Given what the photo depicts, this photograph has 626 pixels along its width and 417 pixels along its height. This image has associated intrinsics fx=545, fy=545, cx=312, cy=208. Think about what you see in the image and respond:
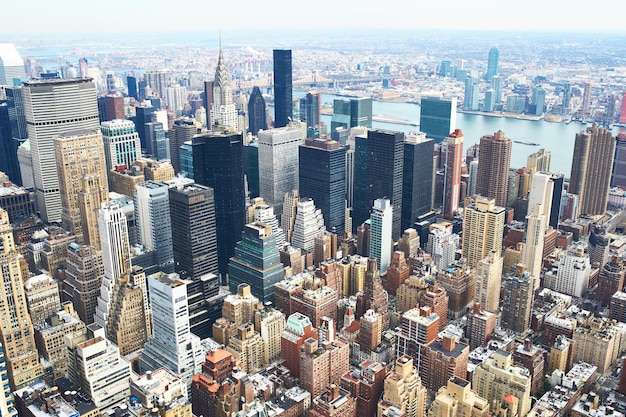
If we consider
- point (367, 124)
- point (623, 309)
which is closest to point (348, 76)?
point (367, 124)

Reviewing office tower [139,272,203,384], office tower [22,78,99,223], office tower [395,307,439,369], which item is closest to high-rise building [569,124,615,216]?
office tower [395,307,439,369]

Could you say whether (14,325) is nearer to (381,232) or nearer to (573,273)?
(381,232)

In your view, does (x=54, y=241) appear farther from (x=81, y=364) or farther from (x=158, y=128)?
(x=158, y=128)

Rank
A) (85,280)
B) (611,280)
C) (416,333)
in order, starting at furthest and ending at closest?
(611,280) < (85,280) < (416,333)

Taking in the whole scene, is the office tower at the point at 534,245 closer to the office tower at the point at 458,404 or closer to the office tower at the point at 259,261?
the office tower at the point at 458,404

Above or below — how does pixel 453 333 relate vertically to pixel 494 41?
below

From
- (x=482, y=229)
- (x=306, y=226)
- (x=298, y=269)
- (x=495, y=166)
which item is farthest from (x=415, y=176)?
(x=298, y=269)

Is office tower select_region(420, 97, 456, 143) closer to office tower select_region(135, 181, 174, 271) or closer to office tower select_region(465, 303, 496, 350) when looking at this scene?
office tower select_region(465, 303, 496, 350)

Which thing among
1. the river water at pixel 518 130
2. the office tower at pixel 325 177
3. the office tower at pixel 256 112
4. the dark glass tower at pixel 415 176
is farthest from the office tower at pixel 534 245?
the office tower at pixel 256 112
